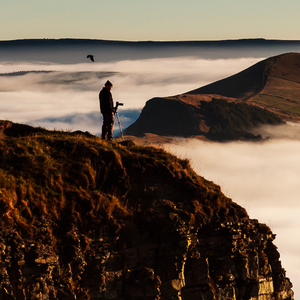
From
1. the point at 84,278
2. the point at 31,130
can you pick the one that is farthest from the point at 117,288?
the point at 31,130

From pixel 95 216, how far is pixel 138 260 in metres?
2.29

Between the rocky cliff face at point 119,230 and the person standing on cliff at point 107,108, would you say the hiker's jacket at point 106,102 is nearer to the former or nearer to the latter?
the person standing on cliff at point 107,108

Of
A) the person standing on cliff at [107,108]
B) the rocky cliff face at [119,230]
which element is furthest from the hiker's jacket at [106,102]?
the rocky cliff face at [119,230]

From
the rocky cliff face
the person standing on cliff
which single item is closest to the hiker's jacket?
the person standing on cliff

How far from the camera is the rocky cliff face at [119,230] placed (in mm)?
23906

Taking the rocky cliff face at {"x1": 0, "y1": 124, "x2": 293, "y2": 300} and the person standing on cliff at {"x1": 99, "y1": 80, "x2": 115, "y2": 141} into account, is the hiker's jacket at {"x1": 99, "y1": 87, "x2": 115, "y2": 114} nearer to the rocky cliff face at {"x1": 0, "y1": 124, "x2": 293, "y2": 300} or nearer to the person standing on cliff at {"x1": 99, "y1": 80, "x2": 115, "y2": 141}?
the person standing on cliff at {"x1": 99, "y1": 80, "x2": 115, "y2": 141}

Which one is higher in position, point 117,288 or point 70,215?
point 70,215

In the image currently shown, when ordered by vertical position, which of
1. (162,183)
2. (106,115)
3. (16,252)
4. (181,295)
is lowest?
(181,295)

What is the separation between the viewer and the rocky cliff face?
23906mm

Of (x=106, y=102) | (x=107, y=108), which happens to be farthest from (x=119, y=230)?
(x=106, y=102)

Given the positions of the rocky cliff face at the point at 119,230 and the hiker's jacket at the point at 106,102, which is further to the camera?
the hiker's jacket at the point at 106,102

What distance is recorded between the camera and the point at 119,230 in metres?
25.9

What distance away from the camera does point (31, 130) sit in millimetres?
32281

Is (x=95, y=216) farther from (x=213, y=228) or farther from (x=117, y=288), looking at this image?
(x=213, y=228)
